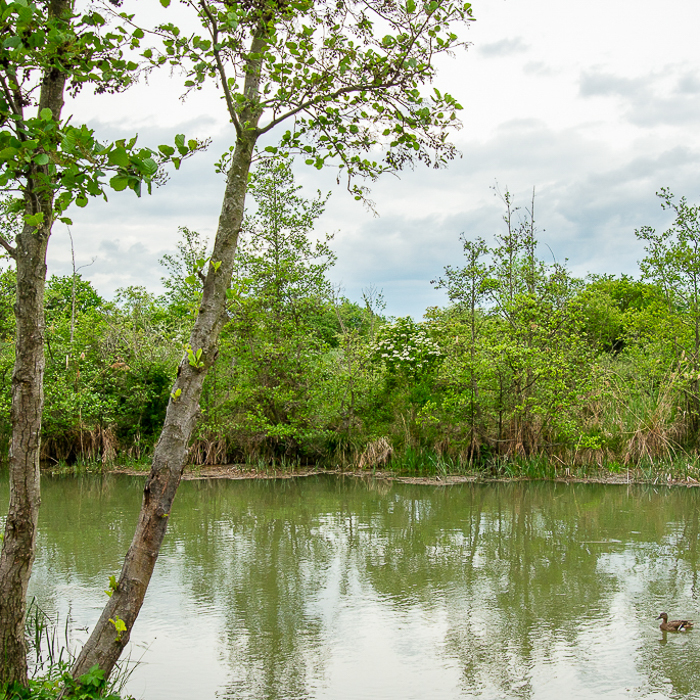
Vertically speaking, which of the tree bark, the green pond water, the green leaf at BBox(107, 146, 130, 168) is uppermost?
the green leaf at BBox(107, 146, 130, 168)

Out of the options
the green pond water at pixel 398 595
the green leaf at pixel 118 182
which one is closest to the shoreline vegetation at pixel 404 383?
the green pond water at pixel 398 595

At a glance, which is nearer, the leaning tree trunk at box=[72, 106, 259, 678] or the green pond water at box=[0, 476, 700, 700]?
the leaning tree trunk at box=[72, 106, 259, 678]

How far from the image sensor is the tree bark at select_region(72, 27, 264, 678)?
3455 mm

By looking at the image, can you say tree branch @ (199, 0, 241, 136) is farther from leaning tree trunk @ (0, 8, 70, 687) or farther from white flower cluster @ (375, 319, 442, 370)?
white flower cluster @ (375, 319, 442, 370)

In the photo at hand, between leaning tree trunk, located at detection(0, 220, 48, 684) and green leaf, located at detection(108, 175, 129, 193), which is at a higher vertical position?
green leaf, located at detection(108, 175, 129, 193)

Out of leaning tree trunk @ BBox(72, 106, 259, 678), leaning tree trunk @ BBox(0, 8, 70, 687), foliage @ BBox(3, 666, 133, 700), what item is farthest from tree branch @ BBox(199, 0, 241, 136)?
foliage @ BBox(3, 666, 133, 700)

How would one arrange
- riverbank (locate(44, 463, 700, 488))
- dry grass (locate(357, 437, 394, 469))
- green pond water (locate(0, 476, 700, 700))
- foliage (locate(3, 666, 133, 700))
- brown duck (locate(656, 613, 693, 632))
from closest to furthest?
1. foliage (locate(3, 666, 133, 700))
2. green pond water (locate(0, 476, 700, 700))
3. brown duck (locate(656, 613, 693, 632))
4. riverbank (locate(44, 463, 700, 488))
5. dry grass (locate(357, 437, 394, 469))

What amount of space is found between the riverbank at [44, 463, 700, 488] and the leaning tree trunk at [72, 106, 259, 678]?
412 inches

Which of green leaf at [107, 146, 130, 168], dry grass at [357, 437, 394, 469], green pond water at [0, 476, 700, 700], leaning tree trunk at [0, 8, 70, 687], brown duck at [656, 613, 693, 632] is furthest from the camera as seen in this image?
dry grass at [357, 437, 394, 469]

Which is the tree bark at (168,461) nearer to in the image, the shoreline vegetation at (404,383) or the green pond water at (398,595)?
the green pond water at (398,595)

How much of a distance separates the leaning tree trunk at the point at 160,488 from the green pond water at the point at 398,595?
1186mm

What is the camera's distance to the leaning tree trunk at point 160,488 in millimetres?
3449

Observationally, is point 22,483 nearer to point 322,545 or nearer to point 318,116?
point 318,116

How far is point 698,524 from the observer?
9.40 metres
